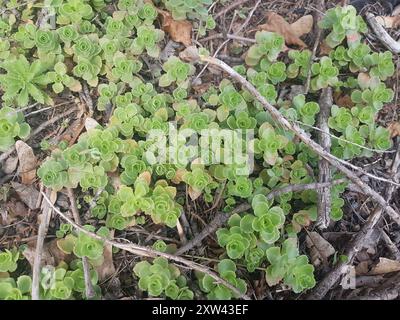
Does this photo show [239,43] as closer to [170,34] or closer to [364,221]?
[170,34]

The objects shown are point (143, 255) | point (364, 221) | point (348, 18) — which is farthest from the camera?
point (348, 18)

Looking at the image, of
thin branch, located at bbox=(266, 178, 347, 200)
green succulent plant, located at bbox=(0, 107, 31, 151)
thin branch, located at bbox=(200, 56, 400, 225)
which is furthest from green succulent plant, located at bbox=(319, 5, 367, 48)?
green succulent plant, located at bbox=(0, 107, 31, 151)

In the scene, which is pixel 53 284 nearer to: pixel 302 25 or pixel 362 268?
pixel 362 268

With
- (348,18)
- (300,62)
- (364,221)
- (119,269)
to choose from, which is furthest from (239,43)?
(119,269)

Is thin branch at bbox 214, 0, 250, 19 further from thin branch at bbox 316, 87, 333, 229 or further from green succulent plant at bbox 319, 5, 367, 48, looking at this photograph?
thin branch at bbox 316, 87, 333, 229

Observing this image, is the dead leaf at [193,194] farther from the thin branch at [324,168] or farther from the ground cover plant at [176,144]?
the thin branch at [324,168]

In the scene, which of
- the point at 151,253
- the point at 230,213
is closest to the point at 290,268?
the point at 230,213
